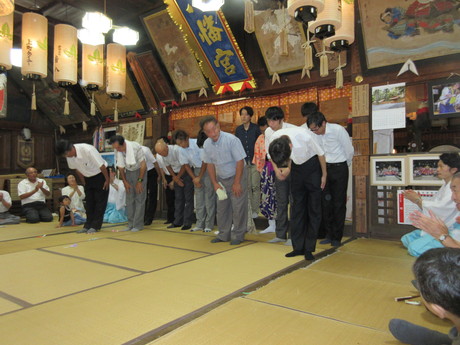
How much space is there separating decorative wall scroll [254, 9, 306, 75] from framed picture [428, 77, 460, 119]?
6.78 ft

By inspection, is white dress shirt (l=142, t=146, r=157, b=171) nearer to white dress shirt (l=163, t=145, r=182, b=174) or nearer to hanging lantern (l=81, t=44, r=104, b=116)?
white dress shirt (l=163, t=145, r=182, b=174)

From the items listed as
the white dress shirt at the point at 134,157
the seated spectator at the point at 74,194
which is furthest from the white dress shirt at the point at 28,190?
the white dress shirt at the point at 134,157

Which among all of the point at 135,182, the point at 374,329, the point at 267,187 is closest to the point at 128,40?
the point at 135,182

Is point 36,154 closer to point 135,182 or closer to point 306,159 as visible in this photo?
point 135,182

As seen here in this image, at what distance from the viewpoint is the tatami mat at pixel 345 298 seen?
190 centimetres

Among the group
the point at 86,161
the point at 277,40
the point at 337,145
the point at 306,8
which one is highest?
the point at 277,40

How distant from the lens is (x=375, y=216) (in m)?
A: 4.63

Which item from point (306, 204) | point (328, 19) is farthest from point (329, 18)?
point (306, 204)

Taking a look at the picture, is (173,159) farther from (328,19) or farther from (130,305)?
(130,305)

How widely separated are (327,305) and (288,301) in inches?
9.4

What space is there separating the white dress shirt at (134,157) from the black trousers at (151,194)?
32.4 inches

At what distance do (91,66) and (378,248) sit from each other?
5.46 metres

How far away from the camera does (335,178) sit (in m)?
4.13

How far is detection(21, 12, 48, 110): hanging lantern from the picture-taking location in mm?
5262
